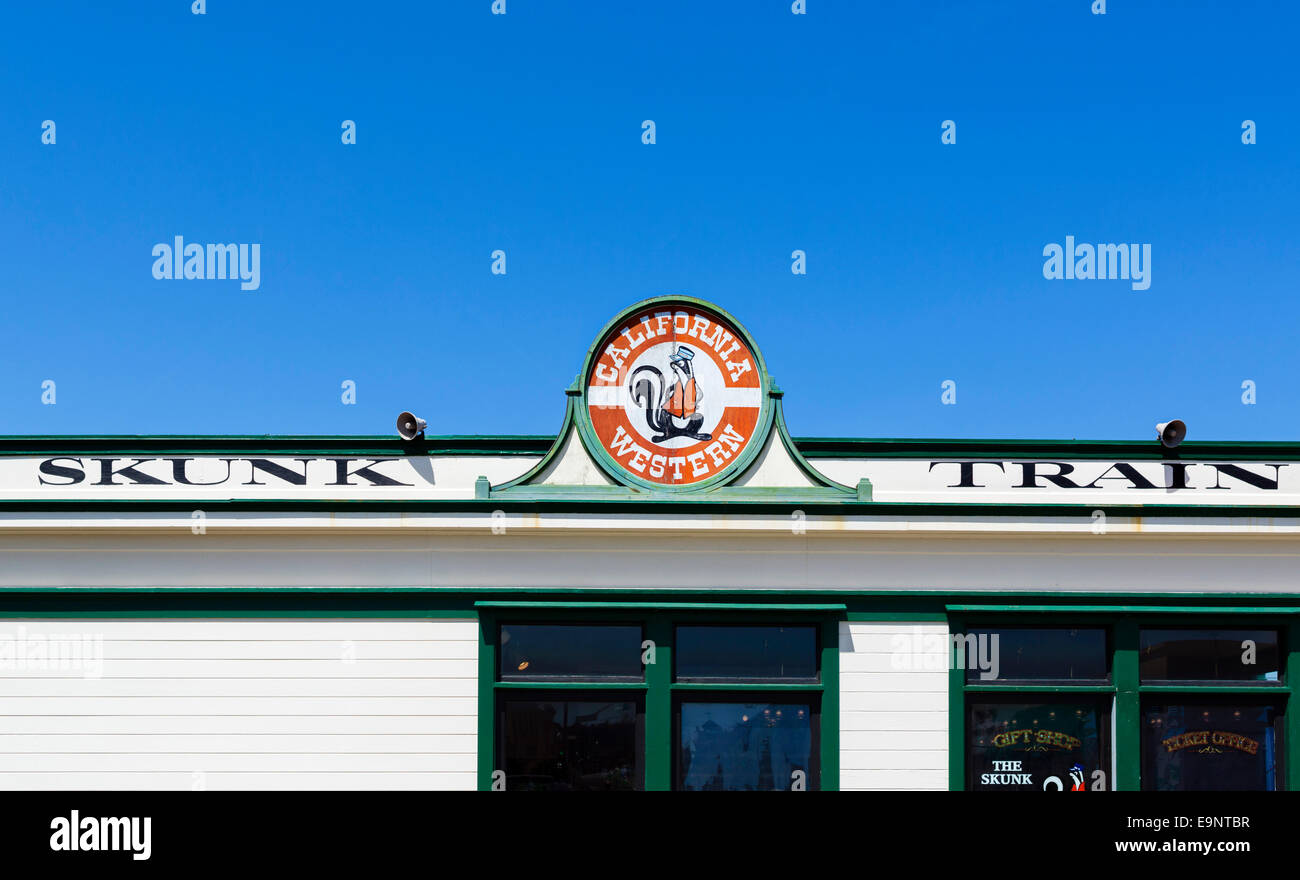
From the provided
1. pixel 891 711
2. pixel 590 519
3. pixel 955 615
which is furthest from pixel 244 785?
pixel 955 615

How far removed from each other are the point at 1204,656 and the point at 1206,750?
0.93m

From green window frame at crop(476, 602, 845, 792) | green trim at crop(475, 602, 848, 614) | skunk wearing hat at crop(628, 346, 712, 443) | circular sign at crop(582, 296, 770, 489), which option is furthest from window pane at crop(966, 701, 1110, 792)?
skunk wearing hat at crop(628, 346, 712, 443)

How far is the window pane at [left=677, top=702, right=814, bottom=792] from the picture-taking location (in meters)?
9.20

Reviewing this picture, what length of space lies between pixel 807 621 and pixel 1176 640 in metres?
3.79

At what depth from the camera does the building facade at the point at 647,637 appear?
30.0 ft

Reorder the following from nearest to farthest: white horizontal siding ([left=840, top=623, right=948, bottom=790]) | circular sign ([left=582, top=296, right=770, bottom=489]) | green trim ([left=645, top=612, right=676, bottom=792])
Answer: green trim ([left=645, top=612, right=676, bottom=792]) < white horizontal siding ([left=840, top=623, right=948, bottom=790]) < circular sign ([left=582, top=296, right=770, bottom=489])

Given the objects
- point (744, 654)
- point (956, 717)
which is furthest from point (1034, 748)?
point (744, 654)

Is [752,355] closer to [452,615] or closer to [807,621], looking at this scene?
[807,621]

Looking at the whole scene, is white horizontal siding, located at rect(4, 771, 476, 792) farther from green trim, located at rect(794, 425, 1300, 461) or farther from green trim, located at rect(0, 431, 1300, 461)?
green trim, located at rect(794, 425, 1300, 461)

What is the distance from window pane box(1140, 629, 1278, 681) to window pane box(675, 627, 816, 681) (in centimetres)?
347

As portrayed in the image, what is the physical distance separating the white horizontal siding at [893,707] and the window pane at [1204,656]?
216cm

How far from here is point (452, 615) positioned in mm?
9250

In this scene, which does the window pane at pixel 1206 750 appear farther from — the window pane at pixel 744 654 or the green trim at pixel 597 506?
the window pane at pixel 744 654

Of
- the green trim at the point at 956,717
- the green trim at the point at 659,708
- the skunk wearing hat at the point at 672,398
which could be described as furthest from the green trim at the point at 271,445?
the green trim at the point at 956,717
